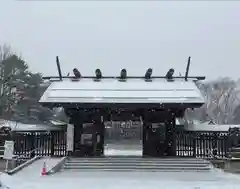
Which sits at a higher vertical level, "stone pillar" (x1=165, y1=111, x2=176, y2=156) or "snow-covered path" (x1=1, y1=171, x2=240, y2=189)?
"stone pillar" (x1=165, y1=111, x2=176, y2=156)

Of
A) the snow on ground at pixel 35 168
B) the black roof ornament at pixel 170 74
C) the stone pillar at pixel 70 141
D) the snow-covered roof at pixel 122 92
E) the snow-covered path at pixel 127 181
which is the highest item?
the black roof ornament at pixel 170 74

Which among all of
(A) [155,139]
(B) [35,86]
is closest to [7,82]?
(B) [35,86]

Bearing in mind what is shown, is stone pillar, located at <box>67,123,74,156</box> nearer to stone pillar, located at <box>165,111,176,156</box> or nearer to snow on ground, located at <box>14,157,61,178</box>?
snow on ground, located at <box>14,157,61,178</box>

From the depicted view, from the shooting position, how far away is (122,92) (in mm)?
25672

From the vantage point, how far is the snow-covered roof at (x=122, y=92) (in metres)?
24.4

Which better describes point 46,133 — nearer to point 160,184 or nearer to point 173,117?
point 173,117

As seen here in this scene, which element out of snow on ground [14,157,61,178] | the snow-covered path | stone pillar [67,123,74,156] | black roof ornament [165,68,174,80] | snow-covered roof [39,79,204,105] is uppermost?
black roof ornament [165,68,174,80]

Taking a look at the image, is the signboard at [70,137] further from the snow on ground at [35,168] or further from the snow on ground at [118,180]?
the snow on ground at [118,180]

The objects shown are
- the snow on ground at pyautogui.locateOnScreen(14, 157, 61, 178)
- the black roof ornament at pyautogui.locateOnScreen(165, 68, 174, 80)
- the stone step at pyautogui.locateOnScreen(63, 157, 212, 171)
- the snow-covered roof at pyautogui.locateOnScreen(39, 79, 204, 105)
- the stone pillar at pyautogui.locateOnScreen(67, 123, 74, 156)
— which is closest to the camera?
the snow on ground at pyautogui.locateOnScreen(14, 157, 61, 178)

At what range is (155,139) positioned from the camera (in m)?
25.9

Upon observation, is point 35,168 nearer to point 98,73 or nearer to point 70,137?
point 70,137

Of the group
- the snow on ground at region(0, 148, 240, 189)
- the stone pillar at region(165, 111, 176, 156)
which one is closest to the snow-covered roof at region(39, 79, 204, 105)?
the stone pillar at region(165, 111, 176, 156)

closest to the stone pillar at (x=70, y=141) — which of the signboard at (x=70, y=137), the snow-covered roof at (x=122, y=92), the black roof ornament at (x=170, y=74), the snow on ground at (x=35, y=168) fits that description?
the signboard at (x=70, y=137)

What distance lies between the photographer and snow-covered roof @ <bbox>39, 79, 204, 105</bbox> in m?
24.4
